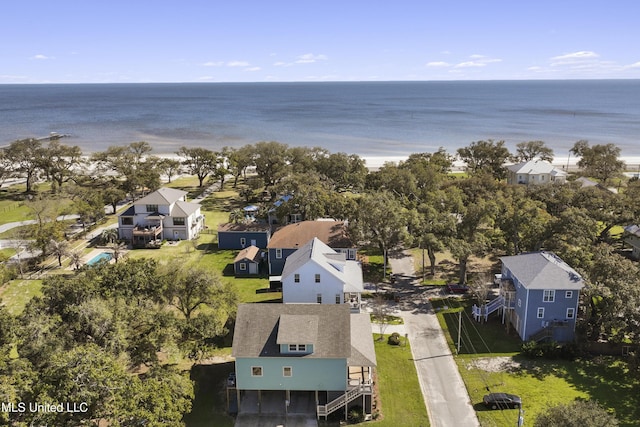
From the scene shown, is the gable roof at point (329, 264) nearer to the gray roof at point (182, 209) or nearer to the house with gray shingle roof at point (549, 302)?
the house with gray shingle roof at point (549, 302)

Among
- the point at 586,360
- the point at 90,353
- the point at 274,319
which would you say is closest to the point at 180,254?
the point at 274,319

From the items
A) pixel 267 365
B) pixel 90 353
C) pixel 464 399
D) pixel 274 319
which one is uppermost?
pixel 90 353

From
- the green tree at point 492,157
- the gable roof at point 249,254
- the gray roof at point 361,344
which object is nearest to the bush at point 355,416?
the gray roof at point 361,344

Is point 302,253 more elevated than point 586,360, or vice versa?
point 302,253

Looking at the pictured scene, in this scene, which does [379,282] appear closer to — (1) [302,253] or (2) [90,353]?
(1) [302,253]

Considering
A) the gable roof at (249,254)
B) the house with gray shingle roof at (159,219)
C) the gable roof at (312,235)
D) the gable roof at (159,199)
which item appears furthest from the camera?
the gable roof at (159,199)

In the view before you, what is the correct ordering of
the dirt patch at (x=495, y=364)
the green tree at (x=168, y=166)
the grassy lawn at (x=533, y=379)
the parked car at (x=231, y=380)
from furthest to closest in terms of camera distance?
the green tree at (x=168, y=166) → the dirt patch at (x=495, y=364) → the parked car at (x=231, y=380) → the grassy lawn at (x=533, y=379)

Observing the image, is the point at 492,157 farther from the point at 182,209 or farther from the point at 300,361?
the point at 300,361
